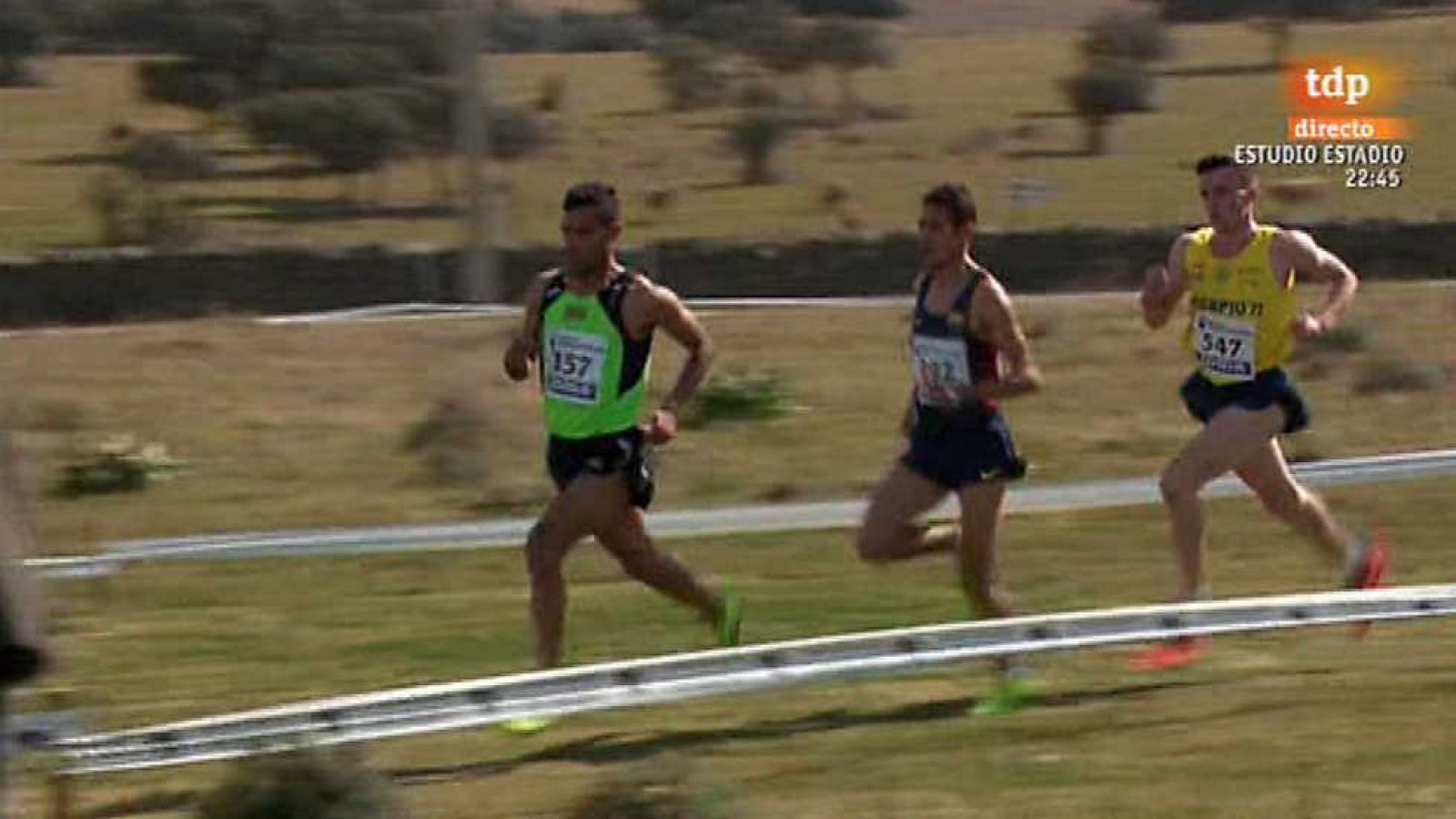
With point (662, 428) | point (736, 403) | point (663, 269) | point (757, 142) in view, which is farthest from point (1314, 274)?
point (757, 142)

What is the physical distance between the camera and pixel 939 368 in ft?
36.3

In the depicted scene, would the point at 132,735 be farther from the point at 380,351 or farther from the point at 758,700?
the point at 380,351

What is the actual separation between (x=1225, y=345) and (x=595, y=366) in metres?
2.23

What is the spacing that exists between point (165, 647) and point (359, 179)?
43571 millimetres

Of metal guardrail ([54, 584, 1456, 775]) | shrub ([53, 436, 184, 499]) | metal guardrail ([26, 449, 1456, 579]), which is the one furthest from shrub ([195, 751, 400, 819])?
shrub ([53, 436, 184, 499])

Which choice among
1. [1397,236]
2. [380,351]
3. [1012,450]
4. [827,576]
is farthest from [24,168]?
[1012,450]

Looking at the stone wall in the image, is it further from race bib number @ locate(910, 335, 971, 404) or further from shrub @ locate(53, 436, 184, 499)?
race bib number @ locate(910, 335, 971, 404)

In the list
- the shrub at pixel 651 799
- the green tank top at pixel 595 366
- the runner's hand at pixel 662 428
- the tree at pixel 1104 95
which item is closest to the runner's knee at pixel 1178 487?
the runner's hand at pixel 662 428

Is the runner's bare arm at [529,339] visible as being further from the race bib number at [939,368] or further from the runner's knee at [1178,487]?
the runner's knee at [1178,487]

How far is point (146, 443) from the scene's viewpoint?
2077 centimetres

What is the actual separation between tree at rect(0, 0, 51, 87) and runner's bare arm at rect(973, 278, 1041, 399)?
56921 mm

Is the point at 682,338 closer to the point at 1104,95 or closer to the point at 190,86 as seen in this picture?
the point at 1104,95

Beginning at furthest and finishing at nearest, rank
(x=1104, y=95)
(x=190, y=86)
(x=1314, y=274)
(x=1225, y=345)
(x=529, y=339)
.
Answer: (x=190, y=86) < (x=1104, y=95) < (x=1314, y=274) < (x=1225, y=345) < (x=529, y=339)

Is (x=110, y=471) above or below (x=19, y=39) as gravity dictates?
above
